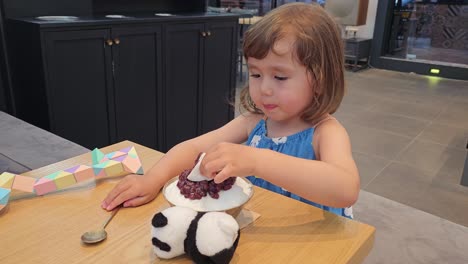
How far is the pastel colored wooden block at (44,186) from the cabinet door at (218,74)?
2.14 m

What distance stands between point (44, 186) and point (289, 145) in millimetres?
588

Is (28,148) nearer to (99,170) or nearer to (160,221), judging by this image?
(99,170)

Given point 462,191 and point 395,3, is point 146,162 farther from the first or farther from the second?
point 395,3

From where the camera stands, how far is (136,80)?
2547 millimetres

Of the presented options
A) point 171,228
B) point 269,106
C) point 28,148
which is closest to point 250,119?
point 269,106

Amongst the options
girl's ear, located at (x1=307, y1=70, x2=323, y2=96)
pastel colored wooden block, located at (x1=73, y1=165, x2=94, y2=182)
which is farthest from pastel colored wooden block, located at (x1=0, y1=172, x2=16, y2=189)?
girl's ear, located at (x1=307, y1=70, x2=323, y2=96)

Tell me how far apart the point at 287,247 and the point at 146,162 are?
0.49 m

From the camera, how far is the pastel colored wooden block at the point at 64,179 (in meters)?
0.89

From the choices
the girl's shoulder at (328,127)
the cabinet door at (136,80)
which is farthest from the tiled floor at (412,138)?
the girl's shoulder at (328,127)

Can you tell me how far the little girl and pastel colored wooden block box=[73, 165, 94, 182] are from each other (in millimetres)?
105

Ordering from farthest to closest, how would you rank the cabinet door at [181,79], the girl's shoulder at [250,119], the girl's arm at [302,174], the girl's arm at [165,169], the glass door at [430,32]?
the glass door at [430,32], the cabinet door at [181,79], the girl's shoulder at [250,119], the girl's arm at [165,169], the girl's arm at [302,174]

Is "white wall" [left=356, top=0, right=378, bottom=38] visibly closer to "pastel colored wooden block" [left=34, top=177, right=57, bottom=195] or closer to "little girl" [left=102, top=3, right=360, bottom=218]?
"little girl" [left=102, top=3, right=360, bottom=218]

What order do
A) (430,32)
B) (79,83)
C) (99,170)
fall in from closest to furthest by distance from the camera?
(99,170)
(79,83)
(430,32)

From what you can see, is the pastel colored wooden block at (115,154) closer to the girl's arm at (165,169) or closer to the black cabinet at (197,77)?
the girl's arm at (165,169)
